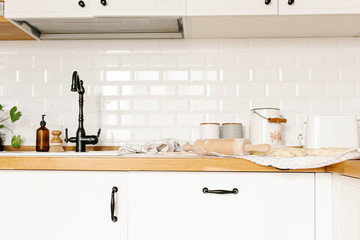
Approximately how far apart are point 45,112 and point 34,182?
79cm

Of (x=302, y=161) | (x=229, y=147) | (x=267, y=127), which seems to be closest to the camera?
(x=302, y=161)

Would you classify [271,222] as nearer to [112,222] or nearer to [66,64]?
[112,222]

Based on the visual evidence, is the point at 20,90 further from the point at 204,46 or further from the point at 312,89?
the point at 312,89

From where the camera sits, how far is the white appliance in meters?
1.65

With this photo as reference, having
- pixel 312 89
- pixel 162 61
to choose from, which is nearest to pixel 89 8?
pixel 162 61

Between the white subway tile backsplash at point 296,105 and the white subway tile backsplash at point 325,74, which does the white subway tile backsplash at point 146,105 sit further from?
the white subway tile backsplash at point 325,74

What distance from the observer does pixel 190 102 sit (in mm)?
2010

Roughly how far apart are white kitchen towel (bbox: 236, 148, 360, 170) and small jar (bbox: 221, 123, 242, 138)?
0.58 metres

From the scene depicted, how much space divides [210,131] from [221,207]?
626 millimetres

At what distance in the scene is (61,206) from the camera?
1.32m

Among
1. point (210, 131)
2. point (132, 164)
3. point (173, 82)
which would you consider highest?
point (173, 82)

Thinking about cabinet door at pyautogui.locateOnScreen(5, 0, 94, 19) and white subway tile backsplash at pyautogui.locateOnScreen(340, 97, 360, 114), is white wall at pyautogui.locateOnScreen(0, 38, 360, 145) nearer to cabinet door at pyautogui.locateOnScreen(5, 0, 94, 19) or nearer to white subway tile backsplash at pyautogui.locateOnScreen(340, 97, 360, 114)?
white subway tile backsplash at pyautogui.locateOnScreen(340, 97, 360, 114)

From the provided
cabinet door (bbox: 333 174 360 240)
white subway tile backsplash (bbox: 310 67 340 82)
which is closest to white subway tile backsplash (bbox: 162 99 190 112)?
white subway tile backsplash (bbox: 310 67 340 82)

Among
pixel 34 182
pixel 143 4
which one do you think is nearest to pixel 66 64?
pixel 143 4
